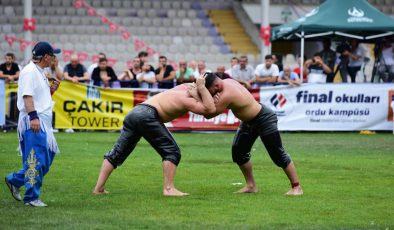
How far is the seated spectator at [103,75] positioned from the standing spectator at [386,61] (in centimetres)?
747

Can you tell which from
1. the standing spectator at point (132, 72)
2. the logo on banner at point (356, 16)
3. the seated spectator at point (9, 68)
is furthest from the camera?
the logo on banner at point (356, 16)

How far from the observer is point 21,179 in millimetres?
11109

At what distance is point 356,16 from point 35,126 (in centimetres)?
1670

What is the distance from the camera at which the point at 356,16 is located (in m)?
26.0

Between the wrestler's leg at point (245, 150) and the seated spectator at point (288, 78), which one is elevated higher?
the wrestler's leg at point (245, 150)

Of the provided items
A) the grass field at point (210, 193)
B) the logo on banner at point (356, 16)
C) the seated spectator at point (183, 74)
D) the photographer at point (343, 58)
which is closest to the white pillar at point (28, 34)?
the seated spectator at point (183, 74)

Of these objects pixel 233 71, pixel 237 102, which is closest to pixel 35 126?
pixel 237 102

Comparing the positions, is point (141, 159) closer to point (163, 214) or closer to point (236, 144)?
point (236, 144)

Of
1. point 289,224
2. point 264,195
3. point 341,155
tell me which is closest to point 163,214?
point 289,224

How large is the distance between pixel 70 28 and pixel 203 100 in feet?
74.2

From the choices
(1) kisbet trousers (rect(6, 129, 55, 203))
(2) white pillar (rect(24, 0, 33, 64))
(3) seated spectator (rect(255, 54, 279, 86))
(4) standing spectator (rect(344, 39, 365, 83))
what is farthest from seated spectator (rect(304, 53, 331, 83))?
(1) kisbet trousers (rect(6, 129, 55, 203))

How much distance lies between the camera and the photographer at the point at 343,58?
26.7 meters

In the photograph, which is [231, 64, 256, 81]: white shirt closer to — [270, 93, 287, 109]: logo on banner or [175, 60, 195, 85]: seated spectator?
[270, 93, 287, 109]: logo on banner

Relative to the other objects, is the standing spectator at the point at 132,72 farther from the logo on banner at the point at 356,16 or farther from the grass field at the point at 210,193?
the logo on banner at the point at 356,16
